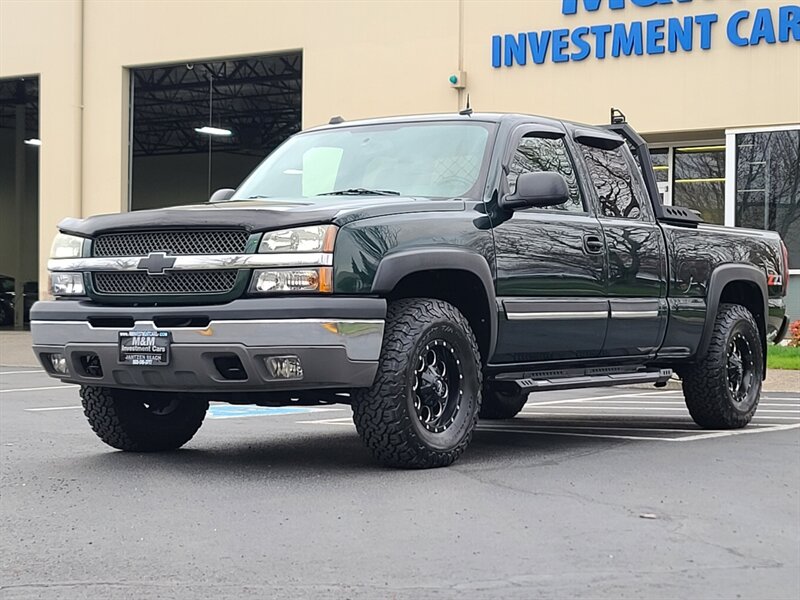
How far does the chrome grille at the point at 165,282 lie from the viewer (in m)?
6.77

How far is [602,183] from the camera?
884 centimetres

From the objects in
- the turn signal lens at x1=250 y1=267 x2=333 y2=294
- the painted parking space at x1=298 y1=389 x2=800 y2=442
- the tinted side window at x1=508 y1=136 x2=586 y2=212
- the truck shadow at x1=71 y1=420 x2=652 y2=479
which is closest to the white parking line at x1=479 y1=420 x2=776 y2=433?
the painted parking space at x1=298 y1=389 x2=800 y2=442

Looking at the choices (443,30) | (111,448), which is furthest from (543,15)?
(111,448)

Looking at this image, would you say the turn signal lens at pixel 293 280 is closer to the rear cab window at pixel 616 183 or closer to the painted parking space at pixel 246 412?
the rear cab window at pixel 616 183

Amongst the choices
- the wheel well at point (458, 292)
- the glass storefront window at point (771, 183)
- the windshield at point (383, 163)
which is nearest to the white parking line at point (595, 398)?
the windshield at point (383, 163)

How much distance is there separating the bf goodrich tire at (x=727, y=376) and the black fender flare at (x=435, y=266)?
8.13ft

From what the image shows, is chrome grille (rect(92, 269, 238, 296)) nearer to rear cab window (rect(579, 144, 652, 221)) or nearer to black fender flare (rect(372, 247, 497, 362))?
black fender flare (rect(372, 247, 497, 362))

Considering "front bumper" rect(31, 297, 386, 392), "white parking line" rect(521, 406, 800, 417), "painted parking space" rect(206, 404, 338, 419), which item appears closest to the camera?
"front bumper" rect(31, 297, 386, 392)

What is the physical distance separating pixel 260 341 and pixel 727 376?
14.2ft

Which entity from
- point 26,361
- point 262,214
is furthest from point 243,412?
point 26,361

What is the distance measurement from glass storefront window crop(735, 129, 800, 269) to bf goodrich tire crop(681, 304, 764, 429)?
11044 millimetres

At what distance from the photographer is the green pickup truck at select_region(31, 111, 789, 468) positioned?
665 cm

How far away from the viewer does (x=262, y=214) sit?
22.1 ft

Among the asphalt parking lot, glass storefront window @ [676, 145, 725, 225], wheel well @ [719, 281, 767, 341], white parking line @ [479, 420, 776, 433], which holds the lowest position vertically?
white parking line @ [479, 420, 776, 433]
